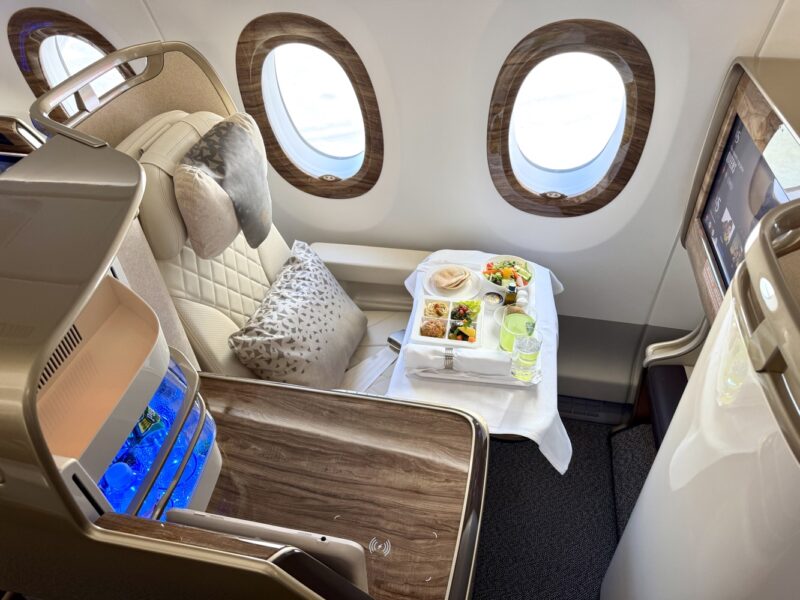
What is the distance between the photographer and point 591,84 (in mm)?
2225

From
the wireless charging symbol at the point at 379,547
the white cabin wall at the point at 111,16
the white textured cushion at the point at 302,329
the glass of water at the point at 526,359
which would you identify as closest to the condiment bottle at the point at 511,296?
the glass of water at the point at 526,359

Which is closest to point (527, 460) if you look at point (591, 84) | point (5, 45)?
point (591, 84)

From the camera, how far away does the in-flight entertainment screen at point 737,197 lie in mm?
1553

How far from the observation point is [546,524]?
237 centimetres

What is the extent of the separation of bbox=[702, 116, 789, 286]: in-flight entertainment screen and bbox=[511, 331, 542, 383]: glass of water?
23.9 inches

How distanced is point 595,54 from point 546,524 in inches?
72.3

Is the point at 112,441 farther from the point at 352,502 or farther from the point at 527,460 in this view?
the point at 527,460

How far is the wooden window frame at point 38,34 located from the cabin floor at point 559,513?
7.98 ft

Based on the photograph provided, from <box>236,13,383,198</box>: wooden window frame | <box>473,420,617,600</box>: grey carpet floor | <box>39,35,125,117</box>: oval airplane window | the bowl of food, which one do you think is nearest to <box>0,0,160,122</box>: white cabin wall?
<box>39,35,125,117</box>: oval airplane window

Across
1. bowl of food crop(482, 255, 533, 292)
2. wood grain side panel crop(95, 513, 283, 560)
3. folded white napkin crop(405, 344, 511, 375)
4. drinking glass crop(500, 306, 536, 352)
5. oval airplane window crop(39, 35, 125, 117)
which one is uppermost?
wood grain side panel crop(95, 513, 283, 560)

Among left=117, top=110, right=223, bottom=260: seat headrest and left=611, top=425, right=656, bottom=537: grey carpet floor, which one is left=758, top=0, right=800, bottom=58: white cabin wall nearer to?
left=611, top=425, right=656, bottom=537: grey carpet floor

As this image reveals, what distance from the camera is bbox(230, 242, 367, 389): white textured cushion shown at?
1918 mm

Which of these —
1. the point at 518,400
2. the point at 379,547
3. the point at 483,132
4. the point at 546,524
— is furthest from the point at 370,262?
the point at 379,547

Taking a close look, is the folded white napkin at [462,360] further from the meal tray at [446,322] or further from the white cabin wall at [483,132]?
the white cabin wall at [483,132]
